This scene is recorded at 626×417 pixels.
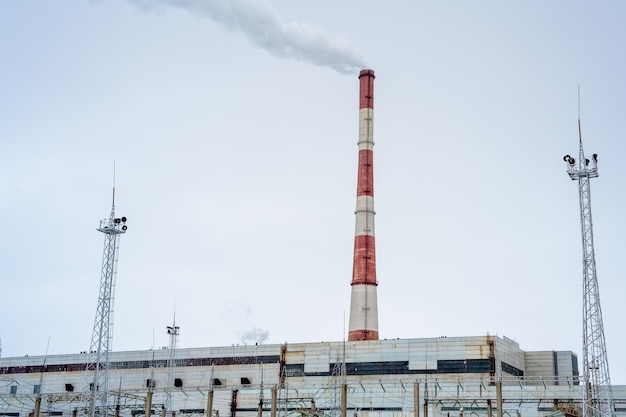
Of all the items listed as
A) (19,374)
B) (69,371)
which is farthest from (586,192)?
(19,374)

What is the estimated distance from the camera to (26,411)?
90312 mm

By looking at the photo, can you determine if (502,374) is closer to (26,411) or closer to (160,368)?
(160,368)

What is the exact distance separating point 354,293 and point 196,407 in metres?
18.6

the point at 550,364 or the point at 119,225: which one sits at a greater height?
the point at 119,225

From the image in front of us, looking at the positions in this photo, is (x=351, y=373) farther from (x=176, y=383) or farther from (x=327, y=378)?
(x=176, y=383)

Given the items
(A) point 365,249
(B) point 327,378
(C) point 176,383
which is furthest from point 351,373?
(C) point 176,383

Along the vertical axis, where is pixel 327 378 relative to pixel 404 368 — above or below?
below

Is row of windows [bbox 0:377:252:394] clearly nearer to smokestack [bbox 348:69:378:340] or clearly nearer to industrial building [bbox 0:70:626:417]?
industrial building [bbox 0:70:626:417]

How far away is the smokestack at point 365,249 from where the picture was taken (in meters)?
86.4

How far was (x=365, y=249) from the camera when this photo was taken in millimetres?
88062

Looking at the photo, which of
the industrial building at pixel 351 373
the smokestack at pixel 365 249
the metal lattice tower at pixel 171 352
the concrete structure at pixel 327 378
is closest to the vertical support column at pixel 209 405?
the concrete structure at pixel 327 378

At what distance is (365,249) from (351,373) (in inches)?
498

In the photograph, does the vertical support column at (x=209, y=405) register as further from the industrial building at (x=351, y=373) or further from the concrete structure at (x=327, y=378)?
the industrial building at (x=351, y=373)

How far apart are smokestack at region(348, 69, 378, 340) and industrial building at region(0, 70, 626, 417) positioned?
3.9 inches
